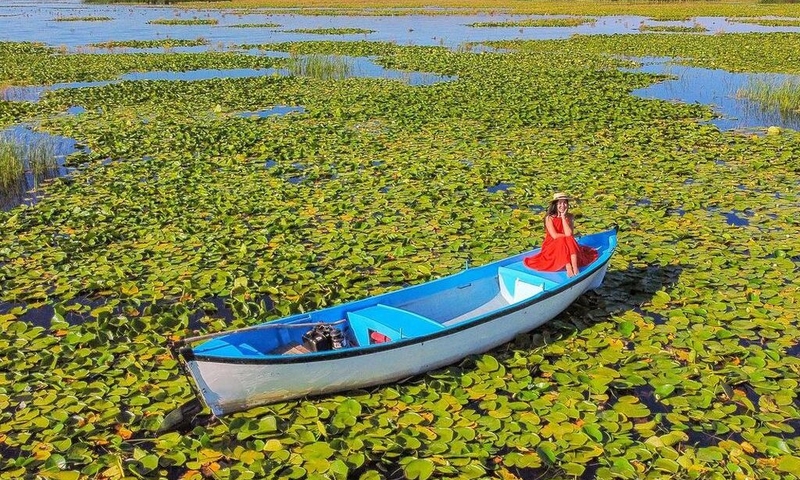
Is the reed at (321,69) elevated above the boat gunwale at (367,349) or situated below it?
above

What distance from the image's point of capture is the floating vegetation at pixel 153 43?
1318 inches

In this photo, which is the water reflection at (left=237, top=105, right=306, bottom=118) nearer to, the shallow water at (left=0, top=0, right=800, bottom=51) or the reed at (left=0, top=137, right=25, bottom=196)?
the reed at (left=0, top=137, right=25, bottom=196)

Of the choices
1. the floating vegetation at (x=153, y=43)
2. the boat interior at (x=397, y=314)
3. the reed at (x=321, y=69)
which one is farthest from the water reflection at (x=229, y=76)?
the boat interior at (x=397, y=314)

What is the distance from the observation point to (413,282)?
720cm

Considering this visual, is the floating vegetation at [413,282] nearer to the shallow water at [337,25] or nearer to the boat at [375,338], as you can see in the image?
the boat at [375,338]

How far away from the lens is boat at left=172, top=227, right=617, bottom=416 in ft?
15.4

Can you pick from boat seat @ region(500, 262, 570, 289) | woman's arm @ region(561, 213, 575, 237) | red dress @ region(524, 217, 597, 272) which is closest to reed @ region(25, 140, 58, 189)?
boat seat @ region(500, 262, 570, 289)

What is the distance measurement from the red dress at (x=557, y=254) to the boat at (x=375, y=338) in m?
0.09

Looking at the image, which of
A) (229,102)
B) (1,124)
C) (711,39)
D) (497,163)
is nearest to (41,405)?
(497,163)

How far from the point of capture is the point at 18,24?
50.2 m

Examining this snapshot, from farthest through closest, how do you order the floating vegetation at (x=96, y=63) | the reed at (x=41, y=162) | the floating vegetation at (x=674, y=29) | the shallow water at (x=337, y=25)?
1. the floating vegetation at (x=674, y=29)
2. the shallow water at (x=337, y=25)
3. the floating vegetation at (x=96, y=63)
4. the reed at (x=41, y=162)

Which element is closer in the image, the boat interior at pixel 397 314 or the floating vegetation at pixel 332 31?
the boat interior at pixel 397 314

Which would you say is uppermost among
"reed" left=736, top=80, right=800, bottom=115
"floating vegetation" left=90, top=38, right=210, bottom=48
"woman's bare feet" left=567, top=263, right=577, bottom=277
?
"floating vegetation" left=90, top=38, right=210, bottom=48

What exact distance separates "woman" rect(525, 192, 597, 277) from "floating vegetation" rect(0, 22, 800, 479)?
47cm
